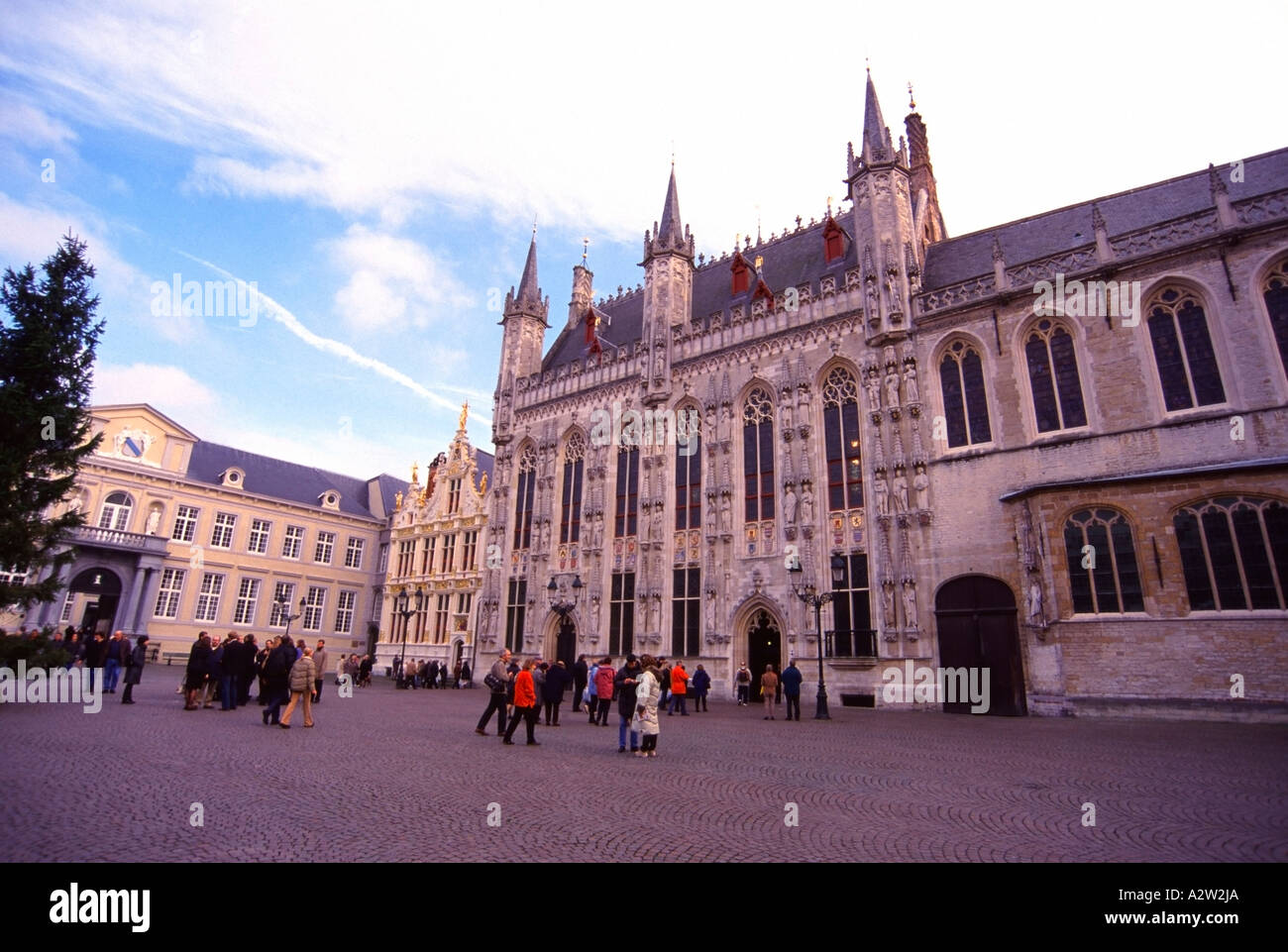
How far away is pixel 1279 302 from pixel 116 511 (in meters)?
55.4

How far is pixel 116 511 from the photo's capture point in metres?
40.3

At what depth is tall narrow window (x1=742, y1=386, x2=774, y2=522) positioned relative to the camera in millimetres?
26875

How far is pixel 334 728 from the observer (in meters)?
13.1

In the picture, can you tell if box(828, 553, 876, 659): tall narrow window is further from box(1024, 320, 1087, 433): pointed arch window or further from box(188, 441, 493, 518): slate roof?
box(188, 441, 493, 518): slate roof

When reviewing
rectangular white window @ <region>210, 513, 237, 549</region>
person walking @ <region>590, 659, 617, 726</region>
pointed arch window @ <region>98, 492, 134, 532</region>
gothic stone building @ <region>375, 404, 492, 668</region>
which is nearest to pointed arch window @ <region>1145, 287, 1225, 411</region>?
person walking @ <region>590, 659, 617, 726</region>

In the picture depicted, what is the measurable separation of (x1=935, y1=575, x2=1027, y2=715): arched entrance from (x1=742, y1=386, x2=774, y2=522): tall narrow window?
7.51 m

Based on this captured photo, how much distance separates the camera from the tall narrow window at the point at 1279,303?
18.2 meters

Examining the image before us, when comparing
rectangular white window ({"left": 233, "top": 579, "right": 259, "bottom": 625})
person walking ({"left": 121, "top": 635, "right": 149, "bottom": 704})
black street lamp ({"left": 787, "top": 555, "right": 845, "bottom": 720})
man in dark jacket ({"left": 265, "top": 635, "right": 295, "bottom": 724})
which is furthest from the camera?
rectangular white window ({"left": 233, "top": 579, "right": 259, "bottom": 625})

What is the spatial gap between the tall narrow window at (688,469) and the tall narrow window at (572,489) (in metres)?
5.94

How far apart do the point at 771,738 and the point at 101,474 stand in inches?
1734

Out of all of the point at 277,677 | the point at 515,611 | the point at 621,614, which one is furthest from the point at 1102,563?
the point at 515,611

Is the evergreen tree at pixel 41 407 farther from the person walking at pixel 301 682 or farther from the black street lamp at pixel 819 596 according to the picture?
the black street lamp at pixel 819 596

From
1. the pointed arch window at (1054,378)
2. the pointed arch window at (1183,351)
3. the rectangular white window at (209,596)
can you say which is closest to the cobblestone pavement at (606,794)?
the pointed arch window at (1183,351)
